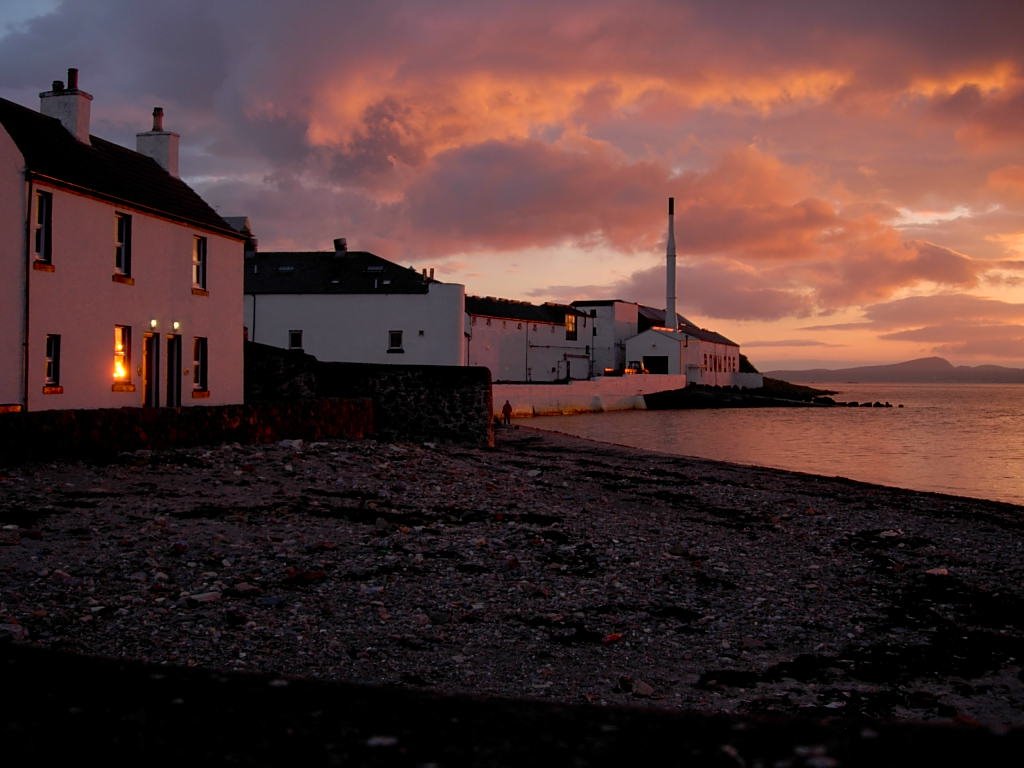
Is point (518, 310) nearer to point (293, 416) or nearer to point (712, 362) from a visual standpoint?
point (712, 362)

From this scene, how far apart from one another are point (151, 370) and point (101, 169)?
17.9ft

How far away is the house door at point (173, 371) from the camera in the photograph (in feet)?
83.2

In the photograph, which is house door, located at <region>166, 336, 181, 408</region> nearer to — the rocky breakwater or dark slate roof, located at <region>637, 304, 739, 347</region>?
the rocky breakwater

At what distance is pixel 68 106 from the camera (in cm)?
2433

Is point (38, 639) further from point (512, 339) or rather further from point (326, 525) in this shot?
point (512, 339)

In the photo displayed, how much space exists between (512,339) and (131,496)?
68.0 metres

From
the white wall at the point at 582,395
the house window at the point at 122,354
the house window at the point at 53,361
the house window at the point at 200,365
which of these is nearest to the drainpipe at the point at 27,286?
the house window at the point at 53,361

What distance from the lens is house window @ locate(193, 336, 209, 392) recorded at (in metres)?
26.4

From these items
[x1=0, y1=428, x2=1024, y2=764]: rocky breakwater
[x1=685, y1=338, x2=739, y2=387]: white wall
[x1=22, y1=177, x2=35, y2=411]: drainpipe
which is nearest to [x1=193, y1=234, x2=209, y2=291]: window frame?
A: [x1=22, y1=177, x2=35, y2=411]: drainpipe

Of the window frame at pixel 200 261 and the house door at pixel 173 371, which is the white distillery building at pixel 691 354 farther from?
the house door at pixel 173 371

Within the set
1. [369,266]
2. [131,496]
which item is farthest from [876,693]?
[369,266]

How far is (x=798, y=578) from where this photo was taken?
12180 mm

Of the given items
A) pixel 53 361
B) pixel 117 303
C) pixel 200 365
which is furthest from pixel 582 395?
pixel 53 361

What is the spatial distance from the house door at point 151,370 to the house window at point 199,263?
264cm
